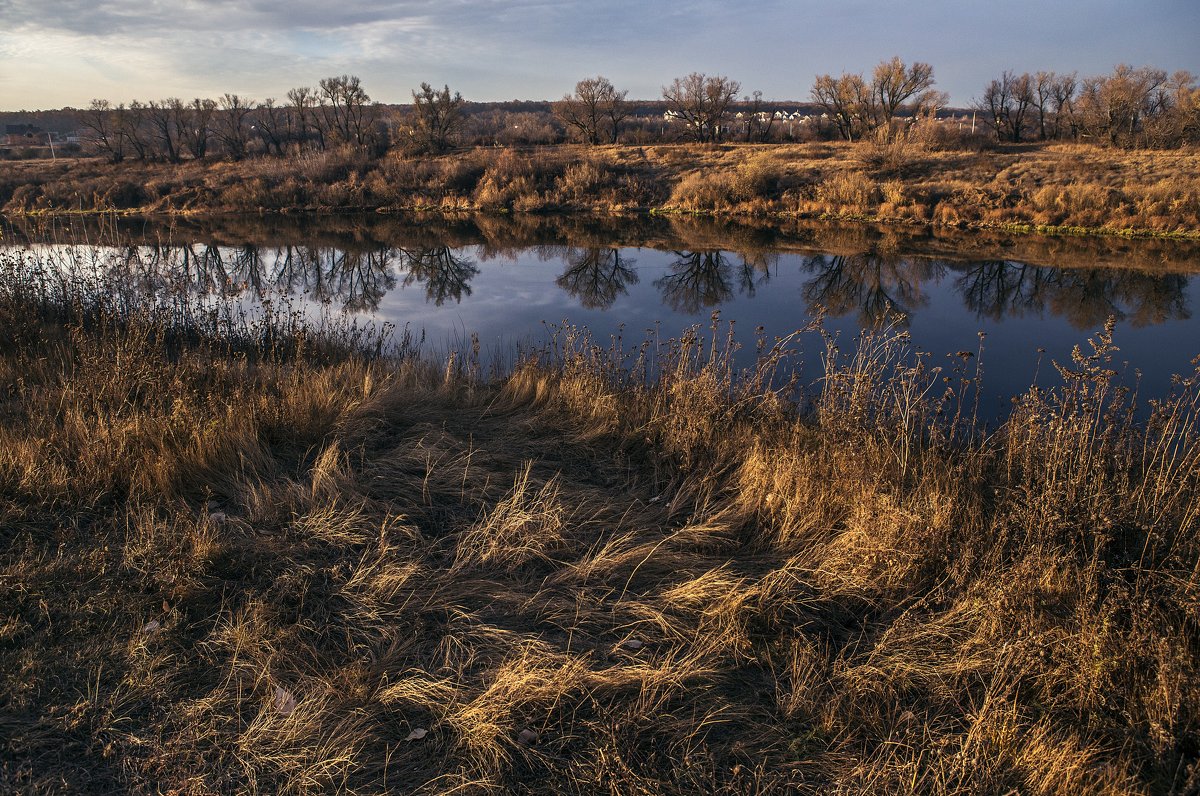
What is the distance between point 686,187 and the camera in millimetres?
30188

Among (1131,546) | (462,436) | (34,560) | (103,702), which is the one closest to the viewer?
(103,702)

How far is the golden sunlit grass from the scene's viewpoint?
2.73 m

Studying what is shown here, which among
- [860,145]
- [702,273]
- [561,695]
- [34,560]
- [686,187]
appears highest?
[860,145]

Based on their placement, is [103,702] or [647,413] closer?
[103,702]

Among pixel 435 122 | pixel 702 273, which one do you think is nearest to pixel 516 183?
pixel 435 122

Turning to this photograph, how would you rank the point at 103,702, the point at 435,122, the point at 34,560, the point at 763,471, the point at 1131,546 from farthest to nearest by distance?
the point at 435,122, the point at 763,471, the point at 1131,546, the point at 34,560, the point at 103,702

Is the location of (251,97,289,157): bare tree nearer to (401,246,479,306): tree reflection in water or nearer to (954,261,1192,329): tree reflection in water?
(401,246,479,306): tree reflection in water

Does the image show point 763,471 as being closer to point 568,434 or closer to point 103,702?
point 568,434

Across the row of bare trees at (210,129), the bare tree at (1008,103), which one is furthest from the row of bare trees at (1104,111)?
the row of bare trees at (210,129)

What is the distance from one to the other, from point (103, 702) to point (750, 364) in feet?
26.8

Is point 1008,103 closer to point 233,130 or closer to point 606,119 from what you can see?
point 606,119

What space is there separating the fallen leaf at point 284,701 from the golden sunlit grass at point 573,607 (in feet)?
0.07

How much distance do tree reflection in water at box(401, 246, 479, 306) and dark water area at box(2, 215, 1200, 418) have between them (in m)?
0.08

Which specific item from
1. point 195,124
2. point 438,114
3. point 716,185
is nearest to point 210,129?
point 195,124
